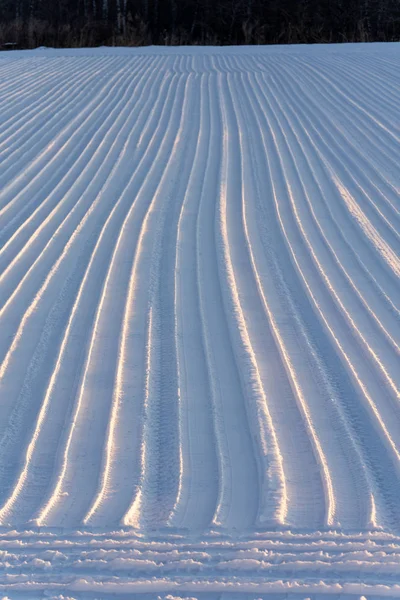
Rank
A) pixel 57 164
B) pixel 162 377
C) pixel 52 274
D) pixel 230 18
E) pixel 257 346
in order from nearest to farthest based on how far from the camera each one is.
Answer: pixel 162 377 < pixel 257 346 < pixel 52 274 < pixel 57 164 < pixel 230 18

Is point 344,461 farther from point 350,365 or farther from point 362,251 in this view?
point 362,251

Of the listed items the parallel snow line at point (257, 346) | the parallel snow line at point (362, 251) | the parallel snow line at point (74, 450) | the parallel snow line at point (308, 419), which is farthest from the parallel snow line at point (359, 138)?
the parallel snow line at point (74, 450)

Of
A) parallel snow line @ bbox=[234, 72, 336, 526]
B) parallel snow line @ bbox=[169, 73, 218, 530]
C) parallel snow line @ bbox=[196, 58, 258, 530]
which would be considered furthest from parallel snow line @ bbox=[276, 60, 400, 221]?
parallel snow line @ bbox=[234, 72, 336, 526]

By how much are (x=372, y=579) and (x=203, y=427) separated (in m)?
0.96

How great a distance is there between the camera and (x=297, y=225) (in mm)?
5191

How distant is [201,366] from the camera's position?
3395mm

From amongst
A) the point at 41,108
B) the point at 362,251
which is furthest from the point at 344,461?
the point at 41,108

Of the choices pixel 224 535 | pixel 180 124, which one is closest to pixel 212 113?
pixel 180 124

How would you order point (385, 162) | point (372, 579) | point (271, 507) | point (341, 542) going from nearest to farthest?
point (372, 579) → point (341, 542) → point (271, 507) → point (385, 162)

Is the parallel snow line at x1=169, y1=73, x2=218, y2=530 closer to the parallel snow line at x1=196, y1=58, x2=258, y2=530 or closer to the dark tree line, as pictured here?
the parallel snow line at x1=196, y1=58, x2=258, y2=530

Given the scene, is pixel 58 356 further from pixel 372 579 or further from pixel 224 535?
pixel 372 579

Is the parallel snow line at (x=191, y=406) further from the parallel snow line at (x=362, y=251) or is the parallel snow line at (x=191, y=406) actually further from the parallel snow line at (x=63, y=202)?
the parallel snow line at (x=362, y=251)

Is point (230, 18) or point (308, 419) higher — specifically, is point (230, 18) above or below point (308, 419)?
above

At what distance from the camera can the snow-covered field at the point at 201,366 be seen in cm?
227
